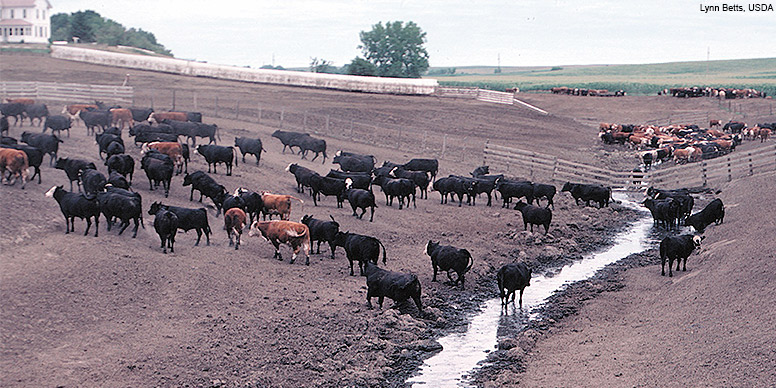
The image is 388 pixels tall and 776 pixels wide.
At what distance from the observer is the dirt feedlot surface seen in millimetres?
12484

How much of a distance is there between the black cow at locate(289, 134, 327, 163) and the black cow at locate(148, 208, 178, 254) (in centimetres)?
1650

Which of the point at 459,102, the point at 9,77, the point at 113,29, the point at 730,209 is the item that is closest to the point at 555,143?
the point at 459,102

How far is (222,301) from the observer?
15.5m

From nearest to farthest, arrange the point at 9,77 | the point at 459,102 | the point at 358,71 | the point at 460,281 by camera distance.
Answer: the point at 460,281 → the point at 9,77 → the point at 459,102 → the point at 358,71

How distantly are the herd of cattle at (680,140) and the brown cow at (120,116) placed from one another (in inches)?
1078

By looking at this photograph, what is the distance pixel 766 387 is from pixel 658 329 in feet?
13.2

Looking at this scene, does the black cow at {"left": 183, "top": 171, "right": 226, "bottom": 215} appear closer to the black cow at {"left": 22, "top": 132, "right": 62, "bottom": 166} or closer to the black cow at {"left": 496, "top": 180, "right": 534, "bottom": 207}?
the black cow at {"left": 22, "top": 132, "right": 62, "bottom": 166}

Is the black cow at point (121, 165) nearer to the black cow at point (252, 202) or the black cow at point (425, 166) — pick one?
the black cow at point (252, 202)

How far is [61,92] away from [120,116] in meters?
14.9

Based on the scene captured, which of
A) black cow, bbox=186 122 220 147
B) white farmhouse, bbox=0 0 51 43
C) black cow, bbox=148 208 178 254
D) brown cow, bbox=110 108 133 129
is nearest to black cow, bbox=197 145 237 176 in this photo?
black cow, bbox=186 122 220 147

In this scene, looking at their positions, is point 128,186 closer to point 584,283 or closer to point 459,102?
point 584,283

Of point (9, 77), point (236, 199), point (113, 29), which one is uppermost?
point (113, 29)

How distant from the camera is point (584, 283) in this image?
19.5 m

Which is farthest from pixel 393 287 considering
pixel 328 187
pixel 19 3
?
pixel 19 3
